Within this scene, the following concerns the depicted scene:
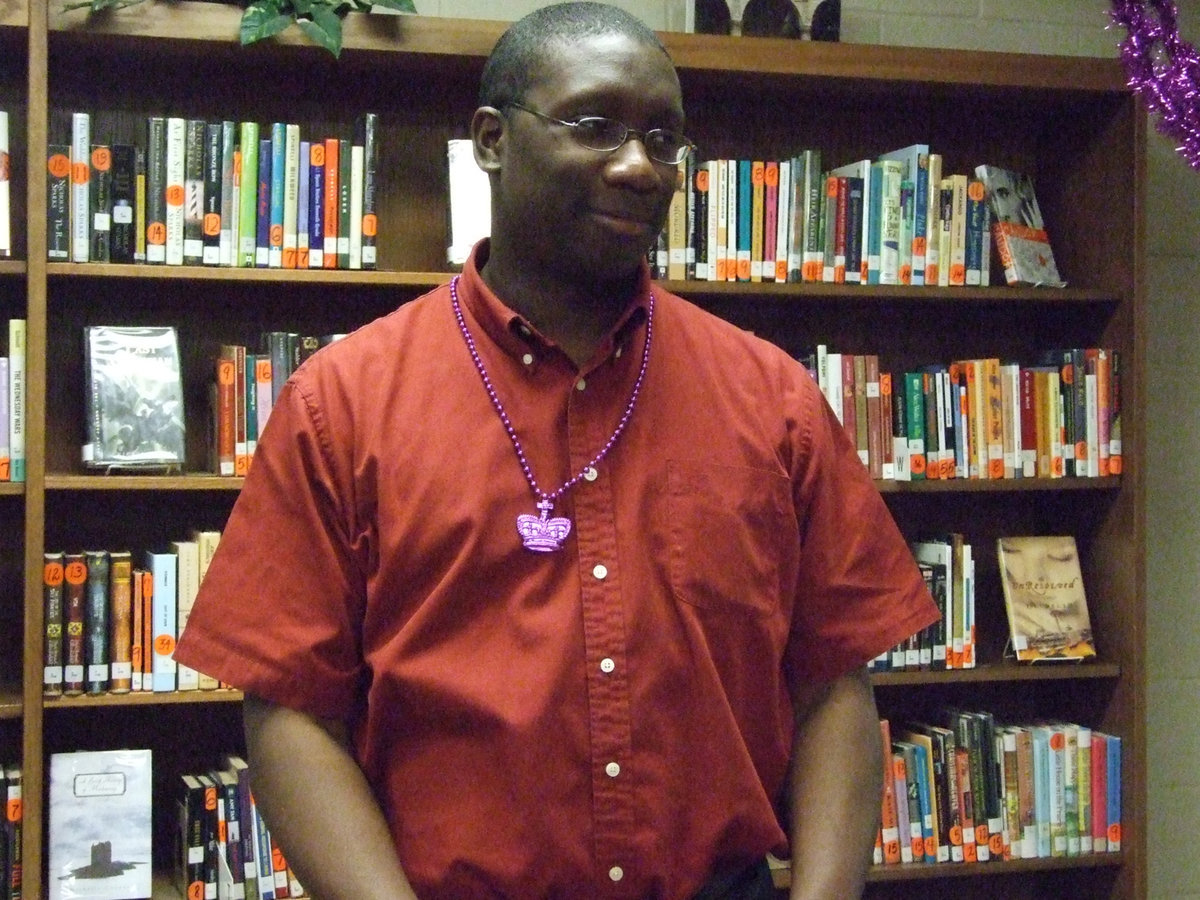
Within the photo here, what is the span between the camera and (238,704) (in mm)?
2457

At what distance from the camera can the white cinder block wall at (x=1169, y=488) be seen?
2.91 metres

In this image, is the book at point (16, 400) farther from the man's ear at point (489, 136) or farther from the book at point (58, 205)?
the man's ear at point (489, 136)

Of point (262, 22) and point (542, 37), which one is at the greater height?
point (262, 22)

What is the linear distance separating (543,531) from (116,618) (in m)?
1.38

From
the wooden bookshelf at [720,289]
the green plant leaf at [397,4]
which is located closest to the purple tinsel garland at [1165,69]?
the wooden bookshelf at [720,289]

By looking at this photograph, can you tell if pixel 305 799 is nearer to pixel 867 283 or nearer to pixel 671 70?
pixel 671 70

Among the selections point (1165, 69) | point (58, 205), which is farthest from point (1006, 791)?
point (58, 205)

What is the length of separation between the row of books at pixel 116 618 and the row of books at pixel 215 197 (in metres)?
0.49

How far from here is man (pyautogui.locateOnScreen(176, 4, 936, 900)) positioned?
110 cm

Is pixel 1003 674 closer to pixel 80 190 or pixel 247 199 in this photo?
pixel 247 199

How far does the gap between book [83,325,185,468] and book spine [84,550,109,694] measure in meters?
0.17

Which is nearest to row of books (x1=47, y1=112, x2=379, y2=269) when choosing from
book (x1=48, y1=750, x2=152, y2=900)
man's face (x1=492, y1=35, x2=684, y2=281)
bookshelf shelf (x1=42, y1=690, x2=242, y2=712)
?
bookshelf shelf (x1=42, y1=690, x2=242, y2=712)

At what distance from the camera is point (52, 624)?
2.22 metres

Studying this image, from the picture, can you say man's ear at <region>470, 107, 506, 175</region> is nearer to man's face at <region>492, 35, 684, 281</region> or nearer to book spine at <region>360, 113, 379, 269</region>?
man's face at <region>492, 35, 684, 281</region>
